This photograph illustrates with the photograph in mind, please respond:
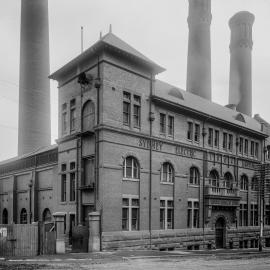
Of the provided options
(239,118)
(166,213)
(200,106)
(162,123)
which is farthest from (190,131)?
(239,118)

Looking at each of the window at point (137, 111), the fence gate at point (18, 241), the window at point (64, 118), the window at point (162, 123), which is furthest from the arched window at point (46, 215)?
the window at point (162, 123)

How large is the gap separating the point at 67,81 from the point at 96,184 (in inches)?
365

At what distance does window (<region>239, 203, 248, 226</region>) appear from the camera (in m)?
39.9

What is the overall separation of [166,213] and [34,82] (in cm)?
3336

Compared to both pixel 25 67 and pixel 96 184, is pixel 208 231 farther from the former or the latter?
pixel 25 67

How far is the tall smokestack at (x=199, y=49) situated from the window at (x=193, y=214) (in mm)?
26713

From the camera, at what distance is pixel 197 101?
3941 cm

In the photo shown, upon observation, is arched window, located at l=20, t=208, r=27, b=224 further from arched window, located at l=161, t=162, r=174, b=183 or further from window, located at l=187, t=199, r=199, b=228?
window, located at l=187, t=199, r=199, b=228

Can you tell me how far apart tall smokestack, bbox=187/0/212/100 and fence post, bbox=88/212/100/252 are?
3633cm

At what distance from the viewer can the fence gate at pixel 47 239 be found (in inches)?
933

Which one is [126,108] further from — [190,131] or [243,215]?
[243,215]

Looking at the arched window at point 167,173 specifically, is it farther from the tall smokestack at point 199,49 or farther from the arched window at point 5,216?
the tall smokestack at point 199,49

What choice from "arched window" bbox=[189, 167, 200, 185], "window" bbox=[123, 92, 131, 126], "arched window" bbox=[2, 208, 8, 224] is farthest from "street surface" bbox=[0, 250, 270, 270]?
"arched window" bbox=[2, 208, 8, 224]

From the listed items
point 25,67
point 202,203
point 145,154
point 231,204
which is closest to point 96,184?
point 145,154
